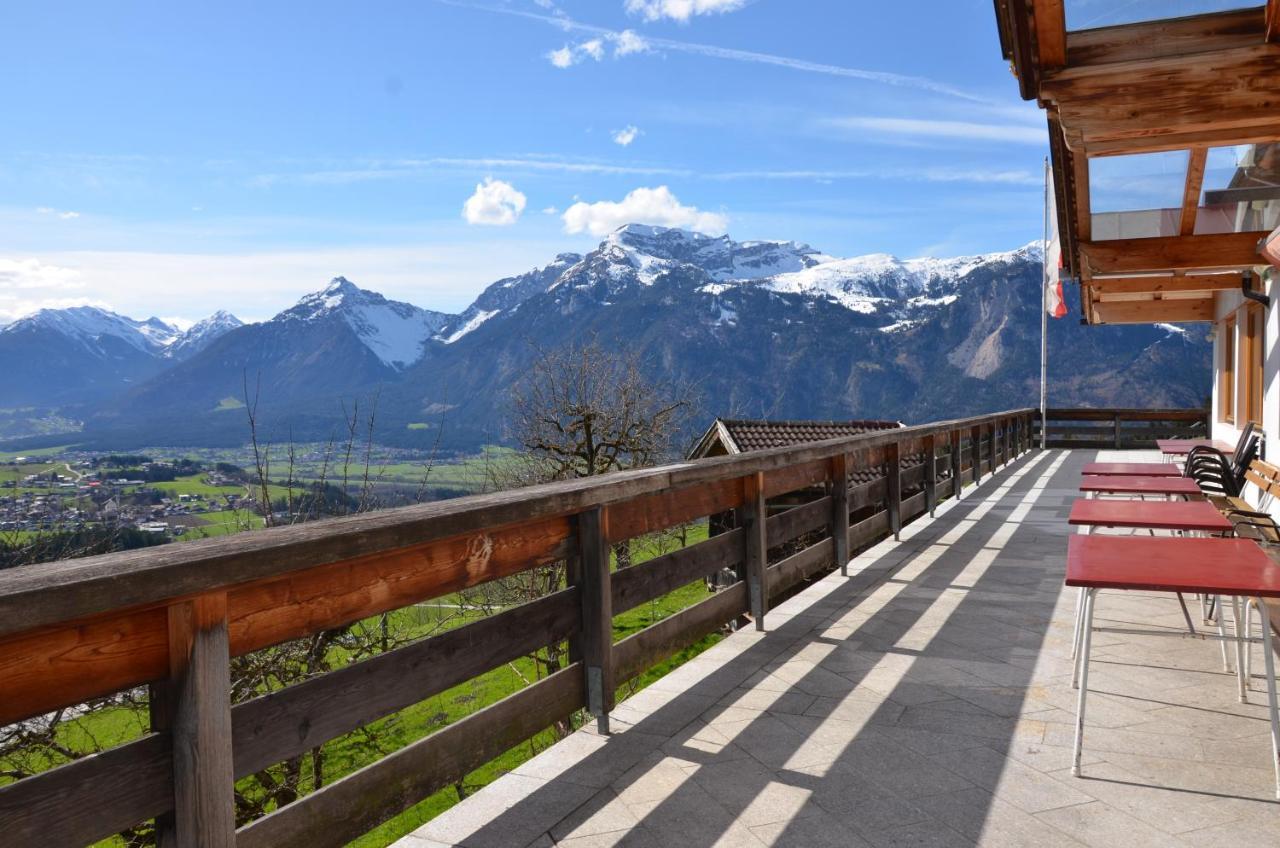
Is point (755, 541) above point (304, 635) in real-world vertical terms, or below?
below

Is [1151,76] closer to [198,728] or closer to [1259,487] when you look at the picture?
[1259,487]

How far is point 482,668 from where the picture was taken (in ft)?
8.73

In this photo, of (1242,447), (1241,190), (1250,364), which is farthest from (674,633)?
(1250,364)

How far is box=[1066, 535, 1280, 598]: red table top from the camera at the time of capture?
264 centimetres

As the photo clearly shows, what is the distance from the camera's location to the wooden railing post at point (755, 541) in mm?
4602

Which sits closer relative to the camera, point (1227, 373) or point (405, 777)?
point (405, 777)

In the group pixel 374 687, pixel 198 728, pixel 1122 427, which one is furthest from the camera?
pixel 1122 427

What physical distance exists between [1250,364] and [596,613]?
8.99 m

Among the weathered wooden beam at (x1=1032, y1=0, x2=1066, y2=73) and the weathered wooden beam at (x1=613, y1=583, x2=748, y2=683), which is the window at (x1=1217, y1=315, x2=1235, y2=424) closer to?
the weathered wooden beam at (x1=1032, y1=0, x2=1066, y2=73)

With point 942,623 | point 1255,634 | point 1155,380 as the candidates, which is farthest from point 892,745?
point 1155,380

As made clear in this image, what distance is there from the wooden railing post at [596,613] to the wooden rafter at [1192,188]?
193 inches

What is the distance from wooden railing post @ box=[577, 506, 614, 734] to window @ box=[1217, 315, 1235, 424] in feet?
35.3

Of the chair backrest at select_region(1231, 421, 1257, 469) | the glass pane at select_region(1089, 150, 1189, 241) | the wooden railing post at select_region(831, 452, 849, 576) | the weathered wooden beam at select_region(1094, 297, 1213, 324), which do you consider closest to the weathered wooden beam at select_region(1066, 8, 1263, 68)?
the glass pane at select_region(1089, 150, 1189, 241)

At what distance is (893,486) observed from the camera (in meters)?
7.30
